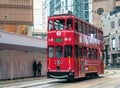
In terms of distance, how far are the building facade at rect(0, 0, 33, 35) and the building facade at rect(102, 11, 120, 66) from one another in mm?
22538

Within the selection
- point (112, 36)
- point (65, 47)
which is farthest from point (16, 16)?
point (65, 47)

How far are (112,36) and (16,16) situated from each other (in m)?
28.4

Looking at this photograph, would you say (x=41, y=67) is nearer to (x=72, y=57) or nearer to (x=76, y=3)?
(x=72, y=57)

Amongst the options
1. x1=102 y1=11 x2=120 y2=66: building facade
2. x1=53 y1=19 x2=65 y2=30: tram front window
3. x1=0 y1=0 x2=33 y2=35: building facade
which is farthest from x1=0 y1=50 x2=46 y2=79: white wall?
x1=102 y1=11 x2=120 y2=66: building facade

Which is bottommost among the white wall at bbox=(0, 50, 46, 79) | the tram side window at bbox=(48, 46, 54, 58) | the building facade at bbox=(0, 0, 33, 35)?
the white wall at bbox=(0, 50, 46, 79)

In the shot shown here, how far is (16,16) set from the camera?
255 ft

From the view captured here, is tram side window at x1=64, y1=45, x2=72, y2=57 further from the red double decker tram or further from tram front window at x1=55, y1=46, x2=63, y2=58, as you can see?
tram front window at x1=55, y1=46, x2=63, y2=58

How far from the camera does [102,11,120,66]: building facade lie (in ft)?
302

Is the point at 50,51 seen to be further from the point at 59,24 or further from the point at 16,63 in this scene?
the point at 16,63

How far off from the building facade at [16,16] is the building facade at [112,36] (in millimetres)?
22538

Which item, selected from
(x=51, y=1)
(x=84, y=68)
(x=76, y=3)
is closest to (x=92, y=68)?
(x=84, y=68)

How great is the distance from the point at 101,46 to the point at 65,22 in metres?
11.0

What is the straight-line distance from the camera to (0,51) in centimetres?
3438

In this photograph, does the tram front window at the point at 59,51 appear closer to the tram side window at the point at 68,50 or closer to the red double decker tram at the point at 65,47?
the red double decker tram at the point at 65,47
